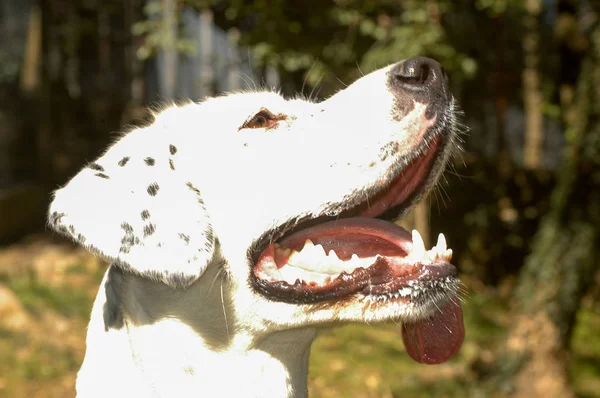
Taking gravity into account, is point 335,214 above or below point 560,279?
above

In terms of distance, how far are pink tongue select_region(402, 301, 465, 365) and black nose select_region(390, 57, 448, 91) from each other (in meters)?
0.88

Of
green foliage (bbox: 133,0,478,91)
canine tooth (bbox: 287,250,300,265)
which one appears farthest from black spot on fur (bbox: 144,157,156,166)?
green foliage (bbox: 133,0,478,91)

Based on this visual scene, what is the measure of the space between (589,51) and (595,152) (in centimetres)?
81

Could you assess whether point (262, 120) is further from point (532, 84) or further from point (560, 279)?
Result: point (532, 84)

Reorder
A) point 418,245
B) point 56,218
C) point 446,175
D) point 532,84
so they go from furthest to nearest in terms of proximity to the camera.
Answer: point 532,84
point 446,175
point 418,245
point 56,218

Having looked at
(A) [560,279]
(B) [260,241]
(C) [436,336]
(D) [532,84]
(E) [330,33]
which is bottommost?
(D) [532,84]

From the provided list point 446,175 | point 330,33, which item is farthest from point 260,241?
point 446,175

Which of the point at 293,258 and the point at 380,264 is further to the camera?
the point at 293,258

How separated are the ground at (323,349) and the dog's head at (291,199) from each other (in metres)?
3.47

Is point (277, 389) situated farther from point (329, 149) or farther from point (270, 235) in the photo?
point (329, 149)

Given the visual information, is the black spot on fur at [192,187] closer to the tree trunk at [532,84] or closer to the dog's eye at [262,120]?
the dog's eye at [262,120]

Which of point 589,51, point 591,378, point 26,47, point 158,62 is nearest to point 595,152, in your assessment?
Answer: point 589,51

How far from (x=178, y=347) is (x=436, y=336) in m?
1.03

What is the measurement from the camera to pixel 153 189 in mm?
2559
